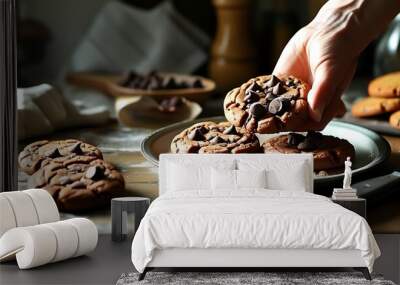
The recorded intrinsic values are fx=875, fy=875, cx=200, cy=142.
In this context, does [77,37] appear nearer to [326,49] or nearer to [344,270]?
[326,49]

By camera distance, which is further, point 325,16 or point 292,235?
point 325,16

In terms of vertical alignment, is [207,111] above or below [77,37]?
below

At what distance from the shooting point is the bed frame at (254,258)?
11.3ft

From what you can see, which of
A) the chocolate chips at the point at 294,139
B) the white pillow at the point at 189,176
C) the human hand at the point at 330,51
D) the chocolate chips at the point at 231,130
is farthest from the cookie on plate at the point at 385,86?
the white pillow at the point at 189,176

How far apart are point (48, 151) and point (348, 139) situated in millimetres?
1493

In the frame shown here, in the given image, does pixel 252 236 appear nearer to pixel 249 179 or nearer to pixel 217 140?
pixel 249 179

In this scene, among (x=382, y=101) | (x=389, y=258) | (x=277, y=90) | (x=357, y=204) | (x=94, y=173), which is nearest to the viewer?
(x=389, y=258)

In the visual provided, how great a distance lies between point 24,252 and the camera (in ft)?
11.8

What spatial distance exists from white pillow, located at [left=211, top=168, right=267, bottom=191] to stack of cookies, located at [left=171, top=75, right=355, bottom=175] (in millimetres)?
164

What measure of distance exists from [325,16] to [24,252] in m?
1.82

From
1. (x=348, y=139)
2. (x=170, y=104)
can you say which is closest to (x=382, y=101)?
(x=348, y=139)

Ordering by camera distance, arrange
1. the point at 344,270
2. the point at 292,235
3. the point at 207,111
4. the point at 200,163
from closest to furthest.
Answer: the point at 292,235, the point at 344,270, the point at 200,163, the point at 207,111

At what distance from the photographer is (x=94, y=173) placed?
4.25 meters

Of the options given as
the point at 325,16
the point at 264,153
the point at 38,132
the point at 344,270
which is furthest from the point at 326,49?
the point at 38,132
